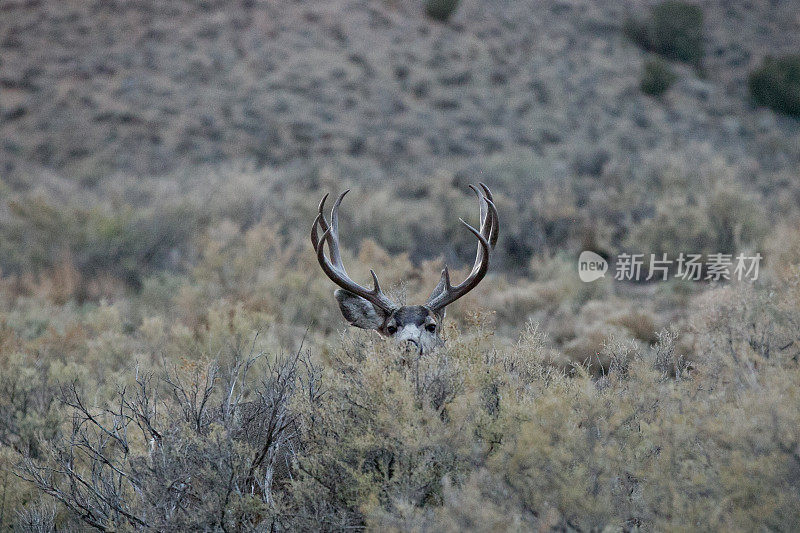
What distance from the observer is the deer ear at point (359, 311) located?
218 inches

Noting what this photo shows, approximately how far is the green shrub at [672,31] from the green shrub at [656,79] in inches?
91.6

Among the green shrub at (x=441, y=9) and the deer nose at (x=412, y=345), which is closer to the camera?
the deer nose at (x=412, y=345)

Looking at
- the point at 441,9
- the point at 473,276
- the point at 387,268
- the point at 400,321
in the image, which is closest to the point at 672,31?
the point at 441,9

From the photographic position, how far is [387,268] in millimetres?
9992

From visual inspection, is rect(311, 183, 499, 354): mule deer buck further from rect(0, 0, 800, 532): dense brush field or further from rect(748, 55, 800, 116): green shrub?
rect(748, 55, 800, 116): green shrub

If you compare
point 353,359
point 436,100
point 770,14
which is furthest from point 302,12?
point 353,359

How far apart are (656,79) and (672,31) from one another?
3.48 meters

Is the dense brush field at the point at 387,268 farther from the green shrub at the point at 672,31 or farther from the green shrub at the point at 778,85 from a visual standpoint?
the green shrub at the point at 778,85

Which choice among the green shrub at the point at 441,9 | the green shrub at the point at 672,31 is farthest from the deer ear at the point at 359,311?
the green shrub at the point at 672,31

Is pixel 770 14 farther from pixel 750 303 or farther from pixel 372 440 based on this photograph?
pixel 372 440

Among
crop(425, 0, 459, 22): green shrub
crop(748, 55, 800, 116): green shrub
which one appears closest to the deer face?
crop(748, 55, 800, 116): green shrub

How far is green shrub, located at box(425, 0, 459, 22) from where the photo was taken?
27406 mm

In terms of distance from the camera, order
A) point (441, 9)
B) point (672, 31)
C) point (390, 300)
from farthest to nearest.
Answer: point (441, 9), point (672, 31), point (390, 300)

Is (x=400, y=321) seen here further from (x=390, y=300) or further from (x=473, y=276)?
(x=473, y=276)
